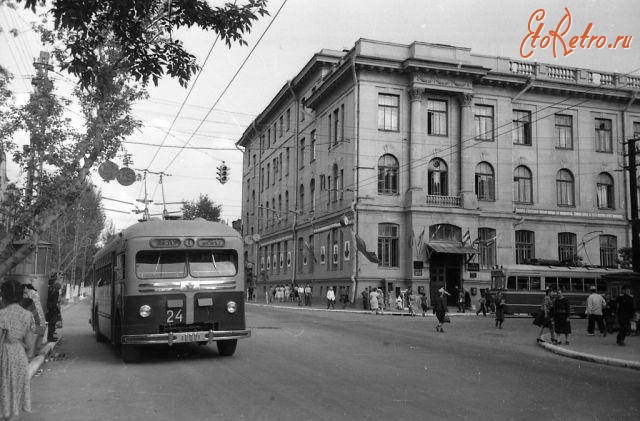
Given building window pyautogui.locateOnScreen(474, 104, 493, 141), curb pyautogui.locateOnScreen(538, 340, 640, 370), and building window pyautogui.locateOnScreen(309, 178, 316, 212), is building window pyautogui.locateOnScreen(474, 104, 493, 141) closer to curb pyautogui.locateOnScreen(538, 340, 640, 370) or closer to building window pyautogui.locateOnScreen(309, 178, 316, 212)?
building window pyautogui.locateOnScreen(309, 178, 316, 212)

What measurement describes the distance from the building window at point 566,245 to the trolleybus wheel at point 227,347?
3585 centimetres

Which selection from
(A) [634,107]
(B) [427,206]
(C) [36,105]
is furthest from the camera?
(A) [634,107]

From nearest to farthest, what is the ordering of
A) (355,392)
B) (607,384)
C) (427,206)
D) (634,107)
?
(355,392) → (607,384) → (427,206) → (634,107)

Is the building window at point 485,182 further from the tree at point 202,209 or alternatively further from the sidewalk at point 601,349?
the tree at point 202,209

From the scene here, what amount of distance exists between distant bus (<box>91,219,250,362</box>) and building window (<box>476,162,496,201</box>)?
31.9m

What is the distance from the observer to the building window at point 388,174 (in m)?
40.9

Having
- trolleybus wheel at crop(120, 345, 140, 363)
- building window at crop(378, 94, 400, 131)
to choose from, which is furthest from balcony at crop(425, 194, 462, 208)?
trolleybus wheel at crop(120, 345, 140, 363)

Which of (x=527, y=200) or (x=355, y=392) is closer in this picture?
(x=355, y=392)

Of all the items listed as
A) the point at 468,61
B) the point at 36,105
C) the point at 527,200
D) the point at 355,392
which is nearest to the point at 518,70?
the point at 468,61

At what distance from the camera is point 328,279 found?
4416 centimetres

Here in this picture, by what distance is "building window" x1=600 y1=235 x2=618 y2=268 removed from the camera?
147ft

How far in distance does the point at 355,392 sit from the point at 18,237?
325 inches

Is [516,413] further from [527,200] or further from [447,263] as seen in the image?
[527,200]

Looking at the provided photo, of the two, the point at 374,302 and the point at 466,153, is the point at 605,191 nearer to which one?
the point at 466,153
